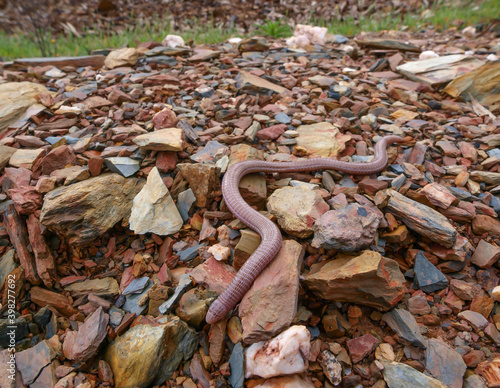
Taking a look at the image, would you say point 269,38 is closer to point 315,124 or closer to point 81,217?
point 315,124

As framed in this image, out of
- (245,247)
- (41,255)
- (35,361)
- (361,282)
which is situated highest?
(361,282)

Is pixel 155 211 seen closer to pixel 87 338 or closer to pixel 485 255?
pixel 87 338

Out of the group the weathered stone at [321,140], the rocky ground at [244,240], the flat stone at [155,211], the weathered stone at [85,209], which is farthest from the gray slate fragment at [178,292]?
the weathered stone at [321,140]

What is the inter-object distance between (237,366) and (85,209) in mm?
2567

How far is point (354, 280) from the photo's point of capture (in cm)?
318

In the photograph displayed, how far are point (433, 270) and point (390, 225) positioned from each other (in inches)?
26.0

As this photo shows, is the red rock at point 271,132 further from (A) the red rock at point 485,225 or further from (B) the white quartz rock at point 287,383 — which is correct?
(B) the white quartz rock at point 287,383

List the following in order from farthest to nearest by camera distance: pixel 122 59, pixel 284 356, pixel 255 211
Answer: pixel 122 59, pixel 255 211, pixel 284 356

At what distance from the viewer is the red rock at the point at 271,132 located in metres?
5.29

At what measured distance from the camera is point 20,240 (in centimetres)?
391

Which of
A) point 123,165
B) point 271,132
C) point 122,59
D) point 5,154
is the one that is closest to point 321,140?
point 271,132

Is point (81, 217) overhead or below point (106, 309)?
overhead

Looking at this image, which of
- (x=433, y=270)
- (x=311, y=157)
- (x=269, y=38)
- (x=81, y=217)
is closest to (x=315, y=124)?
(x=311, y=157)

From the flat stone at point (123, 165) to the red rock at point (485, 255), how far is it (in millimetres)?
4457
